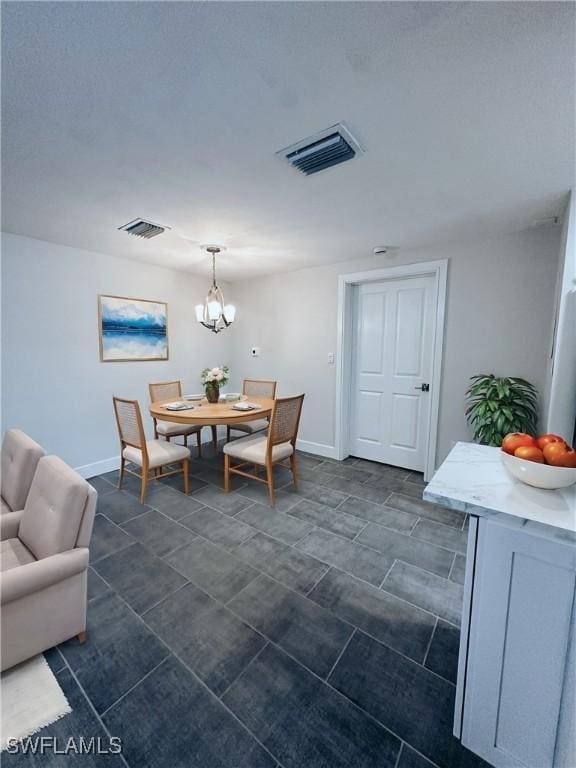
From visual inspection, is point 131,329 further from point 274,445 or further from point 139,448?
point 274,445

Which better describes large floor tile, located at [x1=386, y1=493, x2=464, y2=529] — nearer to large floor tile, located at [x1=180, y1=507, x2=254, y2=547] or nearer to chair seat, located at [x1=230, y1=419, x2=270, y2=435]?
large floor tile, located at [x1=180, y1=507, x2=254, y2=547]

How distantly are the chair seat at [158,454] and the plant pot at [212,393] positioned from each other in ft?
2.03

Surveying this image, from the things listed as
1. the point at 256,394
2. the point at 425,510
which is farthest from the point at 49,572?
the point at 256,394

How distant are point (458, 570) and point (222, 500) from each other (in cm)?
188

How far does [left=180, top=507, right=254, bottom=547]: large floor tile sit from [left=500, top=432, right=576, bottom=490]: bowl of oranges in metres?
1.84

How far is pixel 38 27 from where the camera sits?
96 cm

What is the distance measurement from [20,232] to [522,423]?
455cm

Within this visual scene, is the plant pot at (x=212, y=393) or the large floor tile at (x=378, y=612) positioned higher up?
the plant pot at (x=212, y=393)

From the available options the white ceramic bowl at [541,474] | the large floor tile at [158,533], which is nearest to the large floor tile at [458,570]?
the white ceramic bowl at [541,474]

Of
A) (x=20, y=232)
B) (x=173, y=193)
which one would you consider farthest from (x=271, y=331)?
(x=20, y=232)

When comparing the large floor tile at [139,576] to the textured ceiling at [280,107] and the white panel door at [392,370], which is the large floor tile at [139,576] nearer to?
the textured ceiling at [280,107]

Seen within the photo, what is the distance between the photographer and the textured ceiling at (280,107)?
946mm

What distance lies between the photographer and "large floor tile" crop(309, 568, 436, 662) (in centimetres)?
149

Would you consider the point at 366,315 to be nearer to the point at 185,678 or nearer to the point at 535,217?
the point at 535,217
